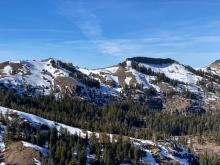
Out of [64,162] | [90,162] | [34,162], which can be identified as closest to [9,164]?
[34,162]

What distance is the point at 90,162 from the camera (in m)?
198

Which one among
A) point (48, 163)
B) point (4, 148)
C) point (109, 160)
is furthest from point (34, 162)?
→ point (109, 160)

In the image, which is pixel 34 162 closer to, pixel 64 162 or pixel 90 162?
pixel 64 162

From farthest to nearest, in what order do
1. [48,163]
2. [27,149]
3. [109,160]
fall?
[109,160]
[27,149]
[48,163]

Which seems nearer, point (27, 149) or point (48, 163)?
point (48, 163)

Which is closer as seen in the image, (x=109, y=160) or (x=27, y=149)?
(x=27, y=149)

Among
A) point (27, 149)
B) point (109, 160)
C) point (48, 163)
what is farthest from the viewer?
point (109, 160)

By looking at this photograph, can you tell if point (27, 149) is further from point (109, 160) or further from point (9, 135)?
point (109, 160)

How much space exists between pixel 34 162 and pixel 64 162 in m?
13.9

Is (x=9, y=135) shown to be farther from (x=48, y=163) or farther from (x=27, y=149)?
(x=48, y=163)

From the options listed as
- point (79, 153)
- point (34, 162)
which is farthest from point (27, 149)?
point (79, 153)

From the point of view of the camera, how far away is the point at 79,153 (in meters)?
196

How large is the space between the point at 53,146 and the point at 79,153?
42.9ft

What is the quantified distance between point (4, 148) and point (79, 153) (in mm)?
34759
